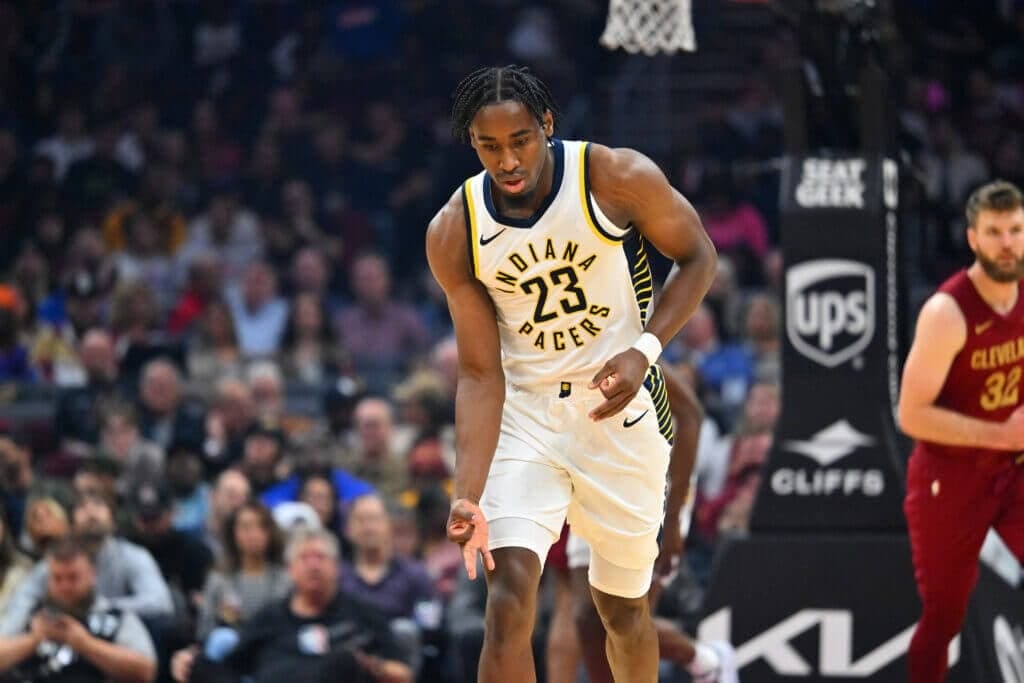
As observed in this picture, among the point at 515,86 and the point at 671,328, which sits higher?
the point at 515,86

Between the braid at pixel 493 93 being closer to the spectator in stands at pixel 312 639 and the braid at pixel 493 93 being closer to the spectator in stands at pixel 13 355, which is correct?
the spectator in stands at pixel 312 639

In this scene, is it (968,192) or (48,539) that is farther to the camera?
(968,192)

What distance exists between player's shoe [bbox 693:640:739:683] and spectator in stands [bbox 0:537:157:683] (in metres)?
2.65

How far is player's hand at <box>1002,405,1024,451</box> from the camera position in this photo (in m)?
6.49

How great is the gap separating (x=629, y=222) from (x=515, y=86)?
0.58m

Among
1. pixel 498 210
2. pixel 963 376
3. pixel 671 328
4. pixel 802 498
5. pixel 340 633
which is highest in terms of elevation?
pixel 498 210

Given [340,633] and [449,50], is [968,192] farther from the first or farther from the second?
[340,633]

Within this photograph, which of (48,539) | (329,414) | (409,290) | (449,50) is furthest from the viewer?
(449,50)

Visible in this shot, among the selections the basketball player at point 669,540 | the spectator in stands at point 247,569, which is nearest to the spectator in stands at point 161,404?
the spectator in stands at point 247,569

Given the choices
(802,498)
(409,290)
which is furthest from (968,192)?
(802,498)

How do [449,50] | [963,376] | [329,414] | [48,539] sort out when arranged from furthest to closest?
[449,50] → [329,414] → [48,539] → [963,376]

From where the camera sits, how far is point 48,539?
29.9 feet

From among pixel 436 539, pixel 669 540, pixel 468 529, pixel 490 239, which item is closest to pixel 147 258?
pixel 436 539

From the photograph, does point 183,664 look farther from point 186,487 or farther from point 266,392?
point 266,392
